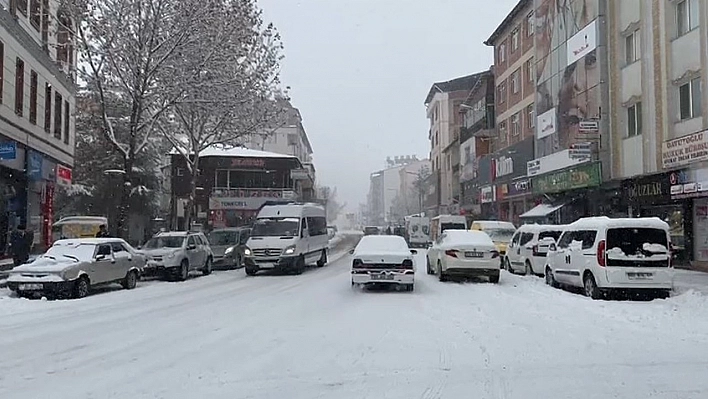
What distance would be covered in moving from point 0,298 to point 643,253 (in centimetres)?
1463

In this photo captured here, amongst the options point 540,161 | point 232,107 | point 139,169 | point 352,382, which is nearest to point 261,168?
point 139,169

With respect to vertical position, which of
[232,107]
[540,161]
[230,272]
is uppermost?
[232,107]

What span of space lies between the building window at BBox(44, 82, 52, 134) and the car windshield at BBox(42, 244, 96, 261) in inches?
574

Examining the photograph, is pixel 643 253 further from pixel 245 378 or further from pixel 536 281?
pixel 245 378

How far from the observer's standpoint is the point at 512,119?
48219mm

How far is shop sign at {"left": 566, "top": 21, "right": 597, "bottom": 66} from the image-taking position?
30.2m

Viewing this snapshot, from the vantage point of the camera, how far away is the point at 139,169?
48.6 m

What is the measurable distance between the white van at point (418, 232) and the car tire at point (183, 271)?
3241 cm

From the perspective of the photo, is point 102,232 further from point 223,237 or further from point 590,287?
point 590,287

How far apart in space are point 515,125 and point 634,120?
788 inches

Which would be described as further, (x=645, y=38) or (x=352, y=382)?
(x=645, y=38)

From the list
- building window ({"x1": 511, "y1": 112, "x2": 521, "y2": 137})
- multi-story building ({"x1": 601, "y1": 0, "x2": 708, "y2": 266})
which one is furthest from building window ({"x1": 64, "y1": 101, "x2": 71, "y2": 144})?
building window ({"x1": 511, "y1": 112, "x2": 521, "y2": 137})

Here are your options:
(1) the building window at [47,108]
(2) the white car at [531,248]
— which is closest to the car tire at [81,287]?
(2) the white car at [531,248]

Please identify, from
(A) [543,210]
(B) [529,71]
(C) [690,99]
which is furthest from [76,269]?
(B) [529,71]
